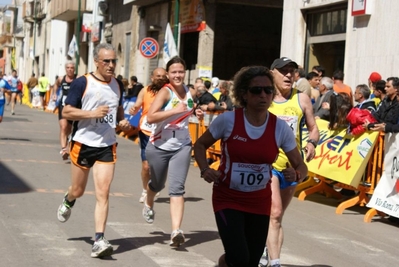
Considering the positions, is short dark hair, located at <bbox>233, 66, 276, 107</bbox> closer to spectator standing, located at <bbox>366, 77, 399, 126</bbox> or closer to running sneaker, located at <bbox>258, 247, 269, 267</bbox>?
running sneaker, located at <bbox>258, 247, 269, 267</bbox>

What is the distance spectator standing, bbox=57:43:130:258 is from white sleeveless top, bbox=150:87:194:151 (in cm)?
86

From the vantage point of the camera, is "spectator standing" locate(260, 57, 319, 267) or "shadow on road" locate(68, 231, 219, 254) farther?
"shadow on road" locate(68, 231, 219, 254)

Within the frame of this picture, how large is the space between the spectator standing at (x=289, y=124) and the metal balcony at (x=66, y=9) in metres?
44.3

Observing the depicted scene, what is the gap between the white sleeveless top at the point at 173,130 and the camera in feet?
29.3

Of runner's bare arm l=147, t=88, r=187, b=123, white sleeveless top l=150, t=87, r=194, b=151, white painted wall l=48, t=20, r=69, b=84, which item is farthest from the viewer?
white painted wall l=48, t=20, r=69, b=84

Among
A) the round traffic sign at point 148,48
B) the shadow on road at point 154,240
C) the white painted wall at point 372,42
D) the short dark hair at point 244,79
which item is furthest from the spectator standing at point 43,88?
the short dark hair at point 244,79

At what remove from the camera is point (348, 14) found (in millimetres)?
19734

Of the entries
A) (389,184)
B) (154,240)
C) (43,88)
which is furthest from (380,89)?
(43,88)

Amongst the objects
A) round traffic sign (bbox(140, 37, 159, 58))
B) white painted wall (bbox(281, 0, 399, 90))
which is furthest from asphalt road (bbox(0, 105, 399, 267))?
round traffic sign (bbox(140, 37, 159, 58))

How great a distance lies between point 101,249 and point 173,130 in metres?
1.79

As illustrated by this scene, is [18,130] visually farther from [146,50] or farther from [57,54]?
[57,54]

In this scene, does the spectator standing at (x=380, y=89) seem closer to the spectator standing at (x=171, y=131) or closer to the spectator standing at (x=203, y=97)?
the spectator standing at (x=203, y=97)

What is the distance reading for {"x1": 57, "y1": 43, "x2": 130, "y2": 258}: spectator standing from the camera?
786cm

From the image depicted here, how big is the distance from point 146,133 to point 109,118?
2.68m
